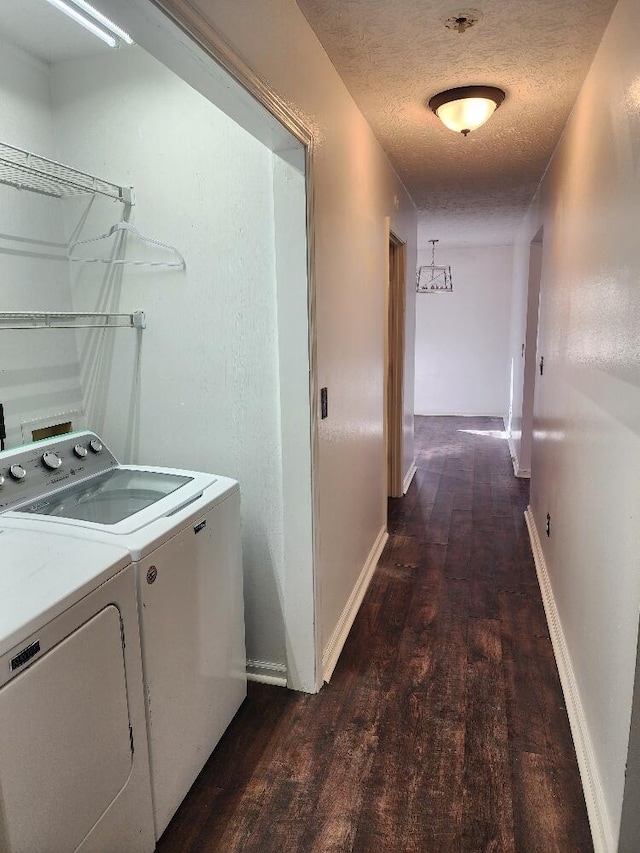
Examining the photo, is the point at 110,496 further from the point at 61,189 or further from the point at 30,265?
the point at 61,189

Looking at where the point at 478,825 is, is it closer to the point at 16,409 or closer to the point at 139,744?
the point at 139,744

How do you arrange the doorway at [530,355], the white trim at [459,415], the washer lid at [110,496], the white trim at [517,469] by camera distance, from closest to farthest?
1. the washer lid at [110,496]
2. the doorway at [530,355]
3. the white trim at [517,469]
4. the white trim at [459,415]

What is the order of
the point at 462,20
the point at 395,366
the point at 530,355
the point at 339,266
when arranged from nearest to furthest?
the point at 462,20, the point at 339,266, the point at 395,366, the point at 530,355

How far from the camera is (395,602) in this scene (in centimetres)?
289

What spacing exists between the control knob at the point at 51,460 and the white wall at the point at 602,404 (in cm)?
171

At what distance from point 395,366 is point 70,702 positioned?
3537 mm

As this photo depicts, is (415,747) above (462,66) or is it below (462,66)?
below

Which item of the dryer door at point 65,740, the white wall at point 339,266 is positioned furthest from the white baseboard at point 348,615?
the dryer door at point 65,740

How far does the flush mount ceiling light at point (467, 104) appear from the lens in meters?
2.22

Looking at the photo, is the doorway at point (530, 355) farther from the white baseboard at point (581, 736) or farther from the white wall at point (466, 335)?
the white wall at point (466, 335)

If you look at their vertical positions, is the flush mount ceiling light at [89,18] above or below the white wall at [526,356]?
above

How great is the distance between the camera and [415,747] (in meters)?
1.91

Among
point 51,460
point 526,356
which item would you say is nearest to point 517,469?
point 526,356

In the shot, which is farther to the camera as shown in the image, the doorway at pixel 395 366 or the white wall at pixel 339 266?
the doorway at pixel 395 366
